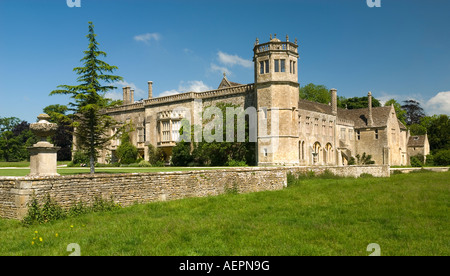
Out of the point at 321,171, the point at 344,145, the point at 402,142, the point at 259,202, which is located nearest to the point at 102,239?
the point at 259,202

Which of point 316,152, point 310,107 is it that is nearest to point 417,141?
point 316,152

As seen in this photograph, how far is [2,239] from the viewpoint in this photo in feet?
25.5

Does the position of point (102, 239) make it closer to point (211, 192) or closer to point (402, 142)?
point (211, 192)

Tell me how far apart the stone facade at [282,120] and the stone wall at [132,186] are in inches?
472

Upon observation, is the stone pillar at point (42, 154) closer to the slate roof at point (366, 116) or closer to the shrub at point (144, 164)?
the shrub at point (144, 164)

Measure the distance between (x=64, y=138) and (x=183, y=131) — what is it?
28.4 metres

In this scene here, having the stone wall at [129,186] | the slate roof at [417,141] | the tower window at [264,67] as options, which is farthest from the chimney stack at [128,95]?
the slate roof at [417,141]

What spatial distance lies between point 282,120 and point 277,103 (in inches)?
59.9

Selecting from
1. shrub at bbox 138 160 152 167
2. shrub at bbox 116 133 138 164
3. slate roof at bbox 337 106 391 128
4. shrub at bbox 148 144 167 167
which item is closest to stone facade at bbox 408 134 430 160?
slate roof at bbox 337 106 391 128

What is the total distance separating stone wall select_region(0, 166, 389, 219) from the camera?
9.58m

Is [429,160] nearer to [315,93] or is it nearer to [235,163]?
[315,93]

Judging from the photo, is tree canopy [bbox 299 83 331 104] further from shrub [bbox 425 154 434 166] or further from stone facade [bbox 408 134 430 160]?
shrub [bbox 425 154 434 166]

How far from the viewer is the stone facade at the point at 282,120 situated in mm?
31578

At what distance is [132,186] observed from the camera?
38.5 feet
